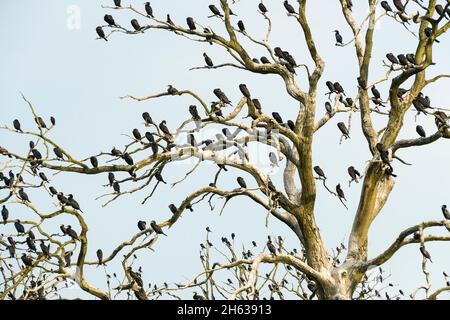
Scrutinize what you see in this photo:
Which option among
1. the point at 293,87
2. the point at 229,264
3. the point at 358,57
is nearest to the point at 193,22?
the point at 293,87

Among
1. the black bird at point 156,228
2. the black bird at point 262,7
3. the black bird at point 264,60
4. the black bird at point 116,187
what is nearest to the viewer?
the black bird at point 116,187

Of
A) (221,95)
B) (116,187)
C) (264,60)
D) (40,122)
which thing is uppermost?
(264,60)

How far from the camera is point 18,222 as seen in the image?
44.5ft

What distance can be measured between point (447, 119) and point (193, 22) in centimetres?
479

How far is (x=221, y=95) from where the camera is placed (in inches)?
535

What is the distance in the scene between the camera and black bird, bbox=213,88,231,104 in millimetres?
13523

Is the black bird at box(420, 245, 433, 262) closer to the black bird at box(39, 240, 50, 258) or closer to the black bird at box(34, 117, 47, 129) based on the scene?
the black bird at box(39, 240, 50, 258)

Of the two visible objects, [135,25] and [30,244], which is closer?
[30,244]

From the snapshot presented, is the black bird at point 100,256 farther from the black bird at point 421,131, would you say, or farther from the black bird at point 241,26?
the black bird at point 421,131

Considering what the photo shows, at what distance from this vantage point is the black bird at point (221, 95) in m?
13.5

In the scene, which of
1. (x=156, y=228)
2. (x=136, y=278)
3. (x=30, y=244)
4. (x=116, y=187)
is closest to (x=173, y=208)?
(x=156, y=228)

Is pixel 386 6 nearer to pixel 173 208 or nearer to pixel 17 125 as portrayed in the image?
pixel 173 208

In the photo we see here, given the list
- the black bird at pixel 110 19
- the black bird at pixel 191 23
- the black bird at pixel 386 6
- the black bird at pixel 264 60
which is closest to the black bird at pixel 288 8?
the black bird at pixel 264 60
